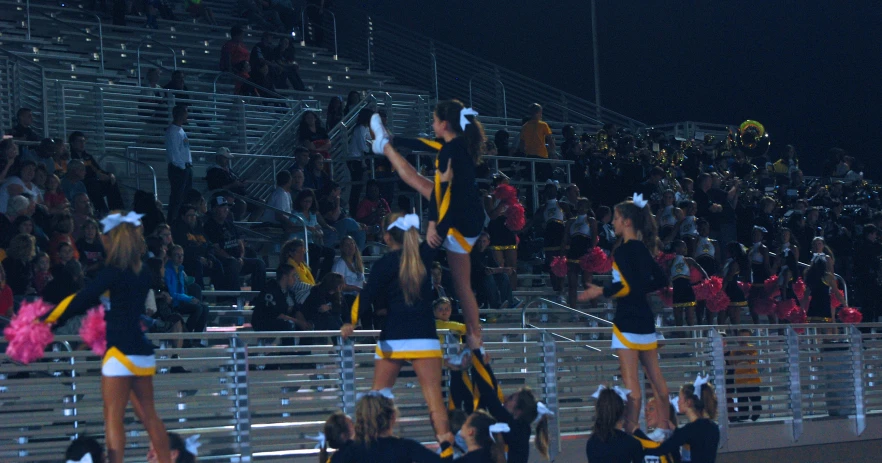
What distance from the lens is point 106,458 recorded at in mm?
6199

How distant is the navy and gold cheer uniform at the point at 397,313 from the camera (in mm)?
6664

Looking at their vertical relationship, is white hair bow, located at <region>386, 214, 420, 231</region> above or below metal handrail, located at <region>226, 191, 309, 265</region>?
below

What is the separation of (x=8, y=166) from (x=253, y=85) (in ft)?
20.2

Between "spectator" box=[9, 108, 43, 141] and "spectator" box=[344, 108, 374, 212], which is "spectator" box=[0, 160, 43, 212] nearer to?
"spectator" box=[9, 108, 43, 141]

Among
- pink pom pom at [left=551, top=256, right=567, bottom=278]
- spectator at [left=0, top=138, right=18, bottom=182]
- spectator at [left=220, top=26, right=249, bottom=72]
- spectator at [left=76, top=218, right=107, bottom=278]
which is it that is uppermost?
spectator at [left=220, top=26, right=249, bottom=72]

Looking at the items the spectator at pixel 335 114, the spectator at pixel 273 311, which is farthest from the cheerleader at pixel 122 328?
the spectator at pixel 335 114

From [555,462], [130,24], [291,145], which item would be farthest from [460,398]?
[130,24]

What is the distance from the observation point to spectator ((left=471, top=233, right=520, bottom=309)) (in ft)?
41.1

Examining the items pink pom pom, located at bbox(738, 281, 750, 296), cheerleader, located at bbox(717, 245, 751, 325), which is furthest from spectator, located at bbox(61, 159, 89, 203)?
pink pom pom, located at bbox(738, 281, 750, 296)

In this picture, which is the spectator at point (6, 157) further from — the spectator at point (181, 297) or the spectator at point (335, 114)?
the spectator at point (335, 114)

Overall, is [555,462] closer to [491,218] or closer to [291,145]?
[491,218]

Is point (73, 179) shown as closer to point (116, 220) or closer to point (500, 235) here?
point (500, 235)

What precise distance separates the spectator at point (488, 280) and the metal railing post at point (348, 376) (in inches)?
149

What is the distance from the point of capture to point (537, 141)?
54.3ft
